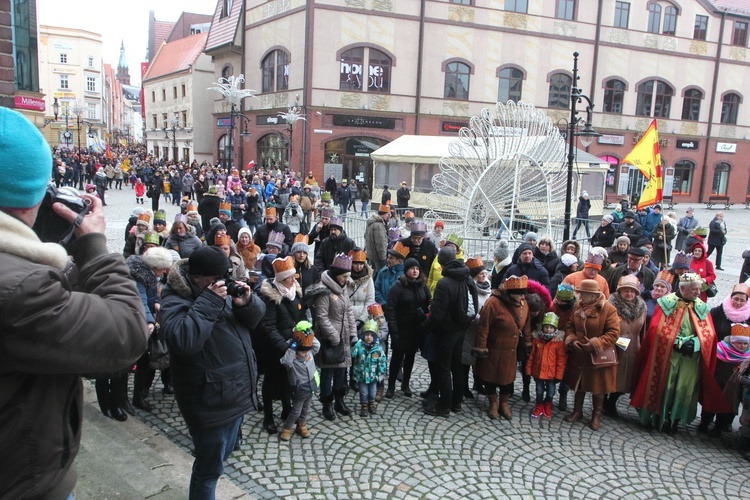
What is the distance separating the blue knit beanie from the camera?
146cm

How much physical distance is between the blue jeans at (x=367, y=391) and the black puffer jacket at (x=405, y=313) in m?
0.67

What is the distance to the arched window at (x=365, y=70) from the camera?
31000mm

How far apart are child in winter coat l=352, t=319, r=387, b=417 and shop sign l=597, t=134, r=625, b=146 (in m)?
33.3

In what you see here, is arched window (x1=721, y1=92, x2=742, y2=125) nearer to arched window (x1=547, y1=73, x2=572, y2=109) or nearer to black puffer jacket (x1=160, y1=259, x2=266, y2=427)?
arched window (x1=547, y1=73, x2=572, y2=109)

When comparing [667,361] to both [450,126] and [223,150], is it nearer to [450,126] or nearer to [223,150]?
[450,126]

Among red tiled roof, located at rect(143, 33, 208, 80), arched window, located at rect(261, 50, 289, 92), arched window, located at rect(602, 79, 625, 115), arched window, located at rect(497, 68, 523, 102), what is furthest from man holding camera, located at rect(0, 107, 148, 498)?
red tiled roof, located at rect(143, 33, 208, 80)

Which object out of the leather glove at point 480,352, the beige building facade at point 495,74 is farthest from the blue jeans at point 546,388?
the beige building facade at point 495,74

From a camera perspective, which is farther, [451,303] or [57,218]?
[451,303]

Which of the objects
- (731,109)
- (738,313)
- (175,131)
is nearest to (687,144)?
(731,109)

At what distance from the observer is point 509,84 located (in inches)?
1315

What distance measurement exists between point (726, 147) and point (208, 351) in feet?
142

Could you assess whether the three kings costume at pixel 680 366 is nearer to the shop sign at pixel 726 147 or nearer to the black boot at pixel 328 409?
the black boot at pixel 328 409

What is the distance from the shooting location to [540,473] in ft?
16.2

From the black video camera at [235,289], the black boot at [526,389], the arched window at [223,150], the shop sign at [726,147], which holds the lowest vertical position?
the black boot at [526,389]
